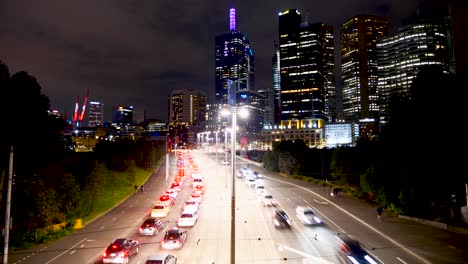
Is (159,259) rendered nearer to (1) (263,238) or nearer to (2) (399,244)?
(1) (263,238)

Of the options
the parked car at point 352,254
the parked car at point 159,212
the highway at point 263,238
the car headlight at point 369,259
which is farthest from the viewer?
the parked car at point 159,212

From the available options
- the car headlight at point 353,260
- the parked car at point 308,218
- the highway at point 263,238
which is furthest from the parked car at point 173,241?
the parked car at point 308,218

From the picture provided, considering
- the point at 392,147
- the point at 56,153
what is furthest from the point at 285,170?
the point at 56,153

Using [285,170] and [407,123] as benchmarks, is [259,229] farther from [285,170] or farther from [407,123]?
[285,170]

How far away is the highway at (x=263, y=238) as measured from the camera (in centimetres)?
2403

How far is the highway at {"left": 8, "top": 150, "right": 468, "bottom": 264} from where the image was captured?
946 inches

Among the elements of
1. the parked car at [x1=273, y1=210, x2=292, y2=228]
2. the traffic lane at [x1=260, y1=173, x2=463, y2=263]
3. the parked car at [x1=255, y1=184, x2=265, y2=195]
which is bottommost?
the traffic lane at [x1=260, y1=173, x2=463, y2=263]

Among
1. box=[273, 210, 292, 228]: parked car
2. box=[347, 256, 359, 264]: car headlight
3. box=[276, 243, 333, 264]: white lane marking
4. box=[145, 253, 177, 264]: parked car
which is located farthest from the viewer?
box=[273, 210, 292, 228]: parked car

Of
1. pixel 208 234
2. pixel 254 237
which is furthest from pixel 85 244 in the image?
pixel 254 237

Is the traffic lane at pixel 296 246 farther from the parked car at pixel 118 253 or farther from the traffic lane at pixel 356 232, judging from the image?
the parked car at pixel 118 253

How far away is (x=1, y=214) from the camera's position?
31.5 m

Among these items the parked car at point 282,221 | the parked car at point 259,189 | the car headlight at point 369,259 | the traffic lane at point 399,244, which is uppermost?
the parked car at point 259,189

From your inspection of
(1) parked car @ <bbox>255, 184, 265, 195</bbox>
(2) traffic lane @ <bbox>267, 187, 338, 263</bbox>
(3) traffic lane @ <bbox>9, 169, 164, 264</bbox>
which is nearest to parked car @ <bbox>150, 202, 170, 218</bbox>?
(3) traffic lane @ <bbox>9, 169, 164, 264</bbox>

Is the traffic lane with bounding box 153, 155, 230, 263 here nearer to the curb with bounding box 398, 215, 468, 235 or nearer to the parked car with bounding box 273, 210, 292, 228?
the parked car with bounding box 273, 210, 292, 228
